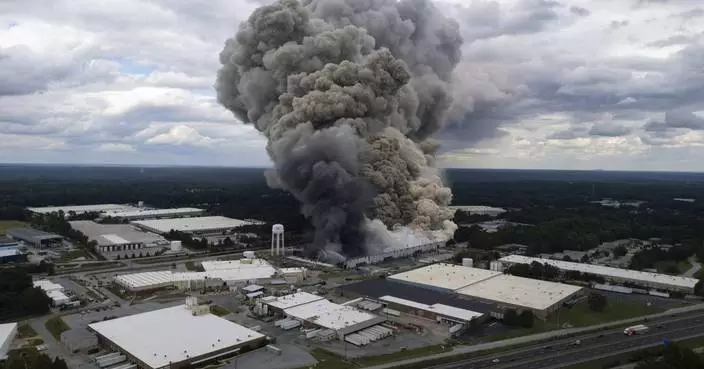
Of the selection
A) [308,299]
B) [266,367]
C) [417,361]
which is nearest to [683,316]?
[417,361]

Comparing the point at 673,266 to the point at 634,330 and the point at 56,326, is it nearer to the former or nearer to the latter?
the point at 634,330

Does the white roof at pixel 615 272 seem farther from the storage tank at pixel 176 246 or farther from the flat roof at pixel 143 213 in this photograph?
the flat roof at pixel 143 213

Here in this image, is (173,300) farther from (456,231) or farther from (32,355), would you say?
(456,231)

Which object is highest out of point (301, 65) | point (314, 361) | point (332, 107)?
point (301, 65)

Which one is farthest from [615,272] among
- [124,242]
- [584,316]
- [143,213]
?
[143,213]

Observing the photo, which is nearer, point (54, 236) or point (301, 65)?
point (301, 65)

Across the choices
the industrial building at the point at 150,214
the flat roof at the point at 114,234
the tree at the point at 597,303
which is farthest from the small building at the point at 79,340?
the industrial building at the point at 150,214
